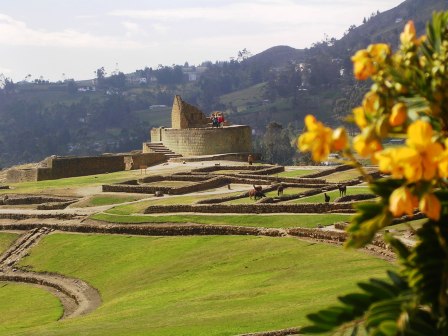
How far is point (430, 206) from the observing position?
2887 mm

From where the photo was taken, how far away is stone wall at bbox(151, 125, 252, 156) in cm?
5938

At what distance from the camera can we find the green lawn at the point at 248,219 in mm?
28797

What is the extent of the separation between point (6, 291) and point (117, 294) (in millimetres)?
5231

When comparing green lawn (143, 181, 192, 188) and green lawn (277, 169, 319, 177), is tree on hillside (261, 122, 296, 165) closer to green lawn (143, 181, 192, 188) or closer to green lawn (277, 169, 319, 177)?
green lawn (277, 169, 319, 177)

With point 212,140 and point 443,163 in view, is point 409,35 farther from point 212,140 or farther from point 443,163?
point 212,140

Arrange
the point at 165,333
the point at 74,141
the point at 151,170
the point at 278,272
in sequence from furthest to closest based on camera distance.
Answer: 1. the point at 74,141
2. the point at 151,170
3. the point at 278,272
4. the point at 165,333

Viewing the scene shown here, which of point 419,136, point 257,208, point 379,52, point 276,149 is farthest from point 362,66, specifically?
point 276,149

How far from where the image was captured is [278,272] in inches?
874

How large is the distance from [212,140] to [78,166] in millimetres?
9751

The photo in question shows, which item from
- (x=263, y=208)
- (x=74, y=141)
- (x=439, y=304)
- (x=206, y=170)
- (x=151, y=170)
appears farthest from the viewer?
(x=74, y=141)

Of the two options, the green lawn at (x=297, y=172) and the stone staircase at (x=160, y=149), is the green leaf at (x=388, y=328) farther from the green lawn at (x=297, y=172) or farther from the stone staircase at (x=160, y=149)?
the stone staircase at (x=160, y=149)

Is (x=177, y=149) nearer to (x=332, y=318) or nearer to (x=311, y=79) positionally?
(x=332, y=318)

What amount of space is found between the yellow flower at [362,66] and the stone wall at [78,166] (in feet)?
183

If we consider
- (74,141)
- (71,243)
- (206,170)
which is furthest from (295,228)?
(74,141)
